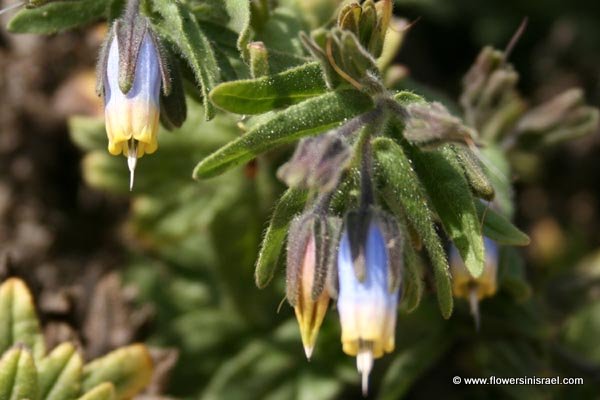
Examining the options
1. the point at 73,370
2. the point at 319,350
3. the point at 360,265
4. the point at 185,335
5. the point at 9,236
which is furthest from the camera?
the point at 9,236

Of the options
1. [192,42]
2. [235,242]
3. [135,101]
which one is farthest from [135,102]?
[235,242]

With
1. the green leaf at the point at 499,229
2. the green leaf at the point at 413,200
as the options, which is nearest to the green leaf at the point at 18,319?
the green leaf at the point at 413,200

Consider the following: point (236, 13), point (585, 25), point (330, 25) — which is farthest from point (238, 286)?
point (585, 25)

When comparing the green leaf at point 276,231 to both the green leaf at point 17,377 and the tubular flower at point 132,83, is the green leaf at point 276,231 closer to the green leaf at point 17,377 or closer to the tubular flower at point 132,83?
the tubular flower at point 132,83

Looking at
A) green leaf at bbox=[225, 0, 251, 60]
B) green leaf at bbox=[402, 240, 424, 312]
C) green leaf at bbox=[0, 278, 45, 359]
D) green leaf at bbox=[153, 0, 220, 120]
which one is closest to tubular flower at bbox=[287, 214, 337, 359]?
green leaf at bbox=[402, 240, 424, 312]

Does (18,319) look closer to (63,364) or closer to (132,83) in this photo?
(63,364)

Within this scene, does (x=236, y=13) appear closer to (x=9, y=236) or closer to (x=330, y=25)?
(x=330, y=25)
